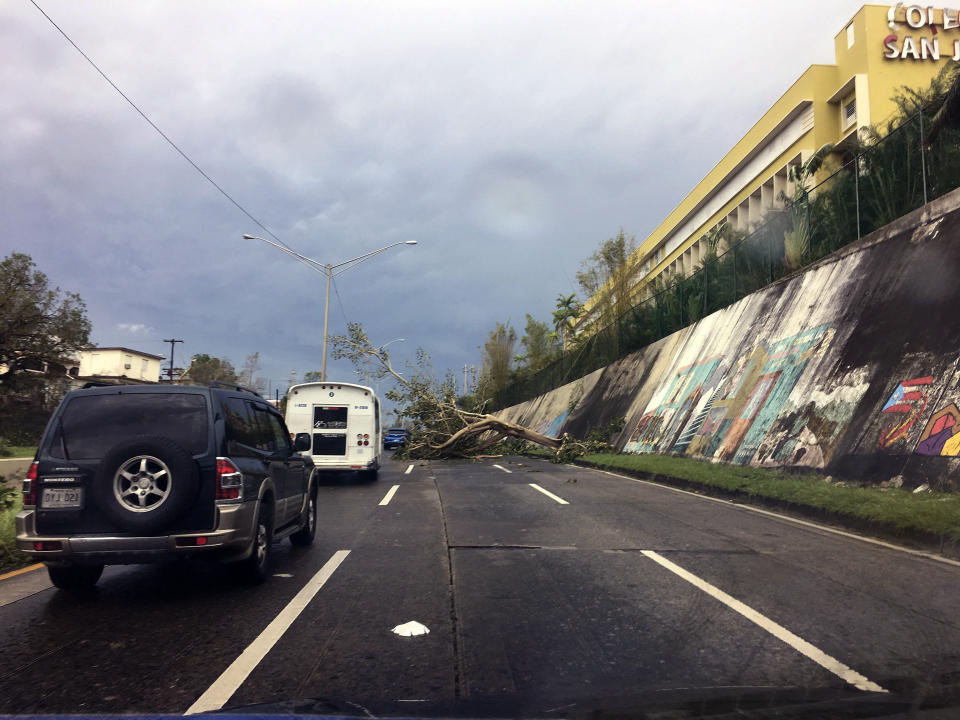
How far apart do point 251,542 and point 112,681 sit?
6.79ft

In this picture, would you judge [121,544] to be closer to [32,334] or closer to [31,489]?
[31,489]

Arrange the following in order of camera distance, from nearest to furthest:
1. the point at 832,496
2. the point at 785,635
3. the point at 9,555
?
the point at 785,635, the point at 9,555, the point at 832,496

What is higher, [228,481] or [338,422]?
[338,422]

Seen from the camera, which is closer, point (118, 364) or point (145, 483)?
point (145, 483)

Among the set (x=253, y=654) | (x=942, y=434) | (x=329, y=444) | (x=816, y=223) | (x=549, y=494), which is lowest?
(x=253, y=654)

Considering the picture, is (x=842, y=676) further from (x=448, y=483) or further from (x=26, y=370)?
(x=26, y=370)

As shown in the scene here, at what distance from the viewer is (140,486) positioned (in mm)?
5363

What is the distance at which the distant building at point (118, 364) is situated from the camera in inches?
3164

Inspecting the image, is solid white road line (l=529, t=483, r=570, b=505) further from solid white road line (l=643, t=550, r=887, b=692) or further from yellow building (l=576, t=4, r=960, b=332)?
yellow building (l=576, t=4, r=960, b=332)

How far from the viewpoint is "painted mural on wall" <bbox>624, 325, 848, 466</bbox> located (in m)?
13.0

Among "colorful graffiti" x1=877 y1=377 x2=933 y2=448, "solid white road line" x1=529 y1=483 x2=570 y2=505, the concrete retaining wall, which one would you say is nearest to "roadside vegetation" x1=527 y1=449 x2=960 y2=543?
the concrete retaining wall

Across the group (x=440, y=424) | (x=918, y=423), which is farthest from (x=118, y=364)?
(x=918, y=423)

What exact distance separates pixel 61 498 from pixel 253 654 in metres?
2.31

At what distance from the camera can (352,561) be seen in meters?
7.17
